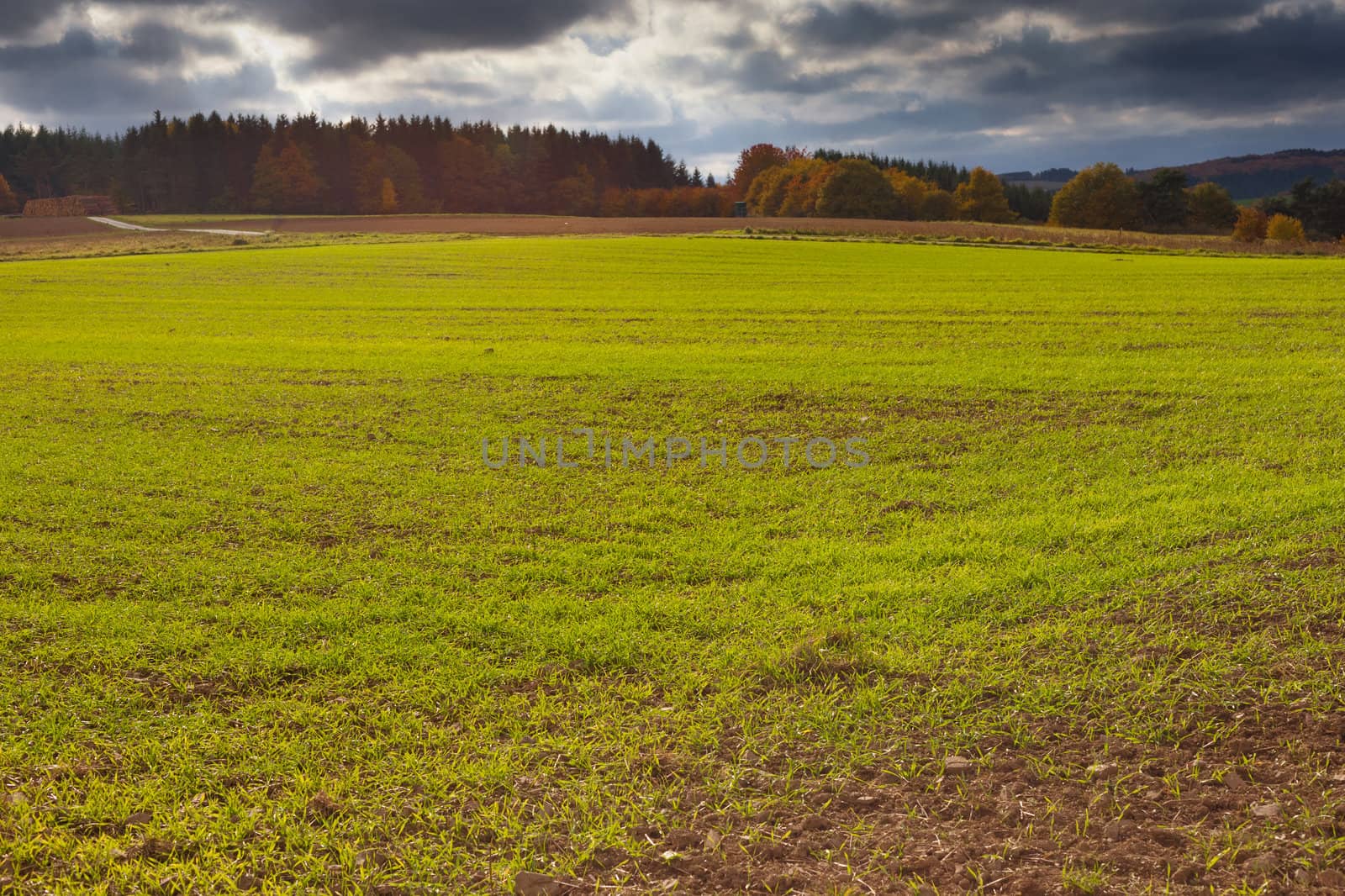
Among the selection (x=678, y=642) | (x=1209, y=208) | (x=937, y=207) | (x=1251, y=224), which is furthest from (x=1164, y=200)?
(x=678, y=642)

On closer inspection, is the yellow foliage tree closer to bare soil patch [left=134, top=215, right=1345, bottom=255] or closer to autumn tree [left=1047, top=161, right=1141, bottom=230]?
bare soil patch [left=134, top=215, right=1345, bottom=255]

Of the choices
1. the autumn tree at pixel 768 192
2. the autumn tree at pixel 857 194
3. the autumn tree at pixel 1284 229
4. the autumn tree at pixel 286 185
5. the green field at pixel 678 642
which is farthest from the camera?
the autumn tree at pixel 286 185

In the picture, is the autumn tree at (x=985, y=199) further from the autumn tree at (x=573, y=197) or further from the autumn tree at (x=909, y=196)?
the autumn tree at (x=573, y=197)

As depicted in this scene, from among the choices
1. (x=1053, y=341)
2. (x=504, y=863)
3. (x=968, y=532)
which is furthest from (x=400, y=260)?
(x=504, y=863)

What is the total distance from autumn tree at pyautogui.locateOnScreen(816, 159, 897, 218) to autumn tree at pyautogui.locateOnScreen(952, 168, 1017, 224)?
23118 millimetres

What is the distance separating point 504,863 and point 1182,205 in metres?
124

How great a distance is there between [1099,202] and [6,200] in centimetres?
14249

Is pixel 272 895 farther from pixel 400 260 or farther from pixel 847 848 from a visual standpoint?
pixel 400 260

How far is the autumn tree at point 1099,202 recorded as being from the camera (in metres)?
108

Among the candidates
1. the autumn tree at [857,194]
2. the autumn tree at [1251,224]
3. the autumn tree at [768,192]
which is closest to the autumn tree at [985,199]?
the autumn tree at [768,192]

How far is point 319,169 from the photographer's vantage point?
403ft

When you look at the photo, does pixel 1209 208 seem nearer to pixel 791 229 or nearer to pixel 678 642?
pixel 791 229

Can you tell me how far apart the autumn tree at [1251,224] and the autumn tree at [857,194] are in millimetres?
37738

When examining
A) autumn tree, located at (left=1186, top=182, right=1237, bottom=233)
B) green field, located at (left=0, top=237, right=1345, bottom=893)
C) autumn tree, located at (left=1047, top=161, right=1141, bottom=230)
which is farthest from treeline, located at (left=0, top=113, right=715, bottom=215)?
green field, located at (left=0, top=237, right=1345, bottom=893)
